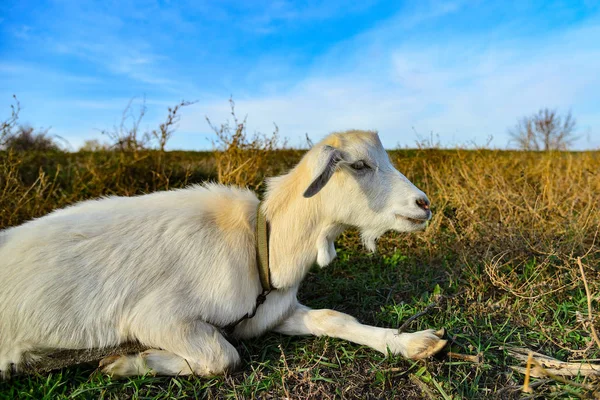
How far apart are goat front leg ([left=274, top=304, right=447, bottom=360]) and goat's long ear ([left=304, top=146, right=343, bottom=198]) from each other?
0.93 meters

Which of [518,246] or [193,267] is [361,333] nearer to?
[193,267]

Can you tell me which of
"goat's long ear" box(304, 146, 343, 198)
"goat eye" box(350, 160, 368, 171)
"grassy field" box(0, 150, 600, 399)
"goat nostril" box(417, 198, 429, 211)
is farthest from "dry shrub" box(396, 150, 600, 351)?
"goat's long ear" box(304, 146, 343, 198)

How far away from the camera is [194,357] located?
98.3 inches

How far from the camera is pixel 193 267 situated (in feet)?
8.85

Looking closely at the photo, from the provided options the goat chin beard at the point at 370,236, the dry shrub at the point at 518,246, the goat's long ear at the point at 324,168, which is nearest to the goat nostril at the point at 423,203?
the goat chin beard at the point at 370,236

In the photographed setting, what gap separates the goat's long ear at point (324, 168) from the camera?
2.48m

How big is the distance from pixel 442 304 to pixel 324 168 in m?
1.65

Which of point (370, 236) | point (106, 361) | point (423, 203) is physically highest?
point (423, 203)

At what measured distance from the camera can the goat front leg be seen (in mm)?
2554

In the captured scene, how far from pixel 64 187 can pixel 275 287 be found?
5211mm

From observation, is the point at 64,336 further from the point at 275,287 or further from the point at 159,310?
the point at 275,287

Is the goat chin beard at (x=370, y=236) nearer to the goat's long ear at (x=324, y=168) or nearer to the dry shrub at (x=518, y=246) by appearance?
the goat's long ear at (x=324, y=168)

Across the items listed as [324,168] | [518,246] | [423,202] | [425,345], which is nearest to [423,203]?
[423,202]

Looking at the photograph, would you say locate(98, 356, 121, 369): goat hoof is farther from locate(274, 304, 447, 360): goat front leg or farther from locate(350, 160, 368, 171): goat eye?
locate(350, 160, 368, 171): goat eye
